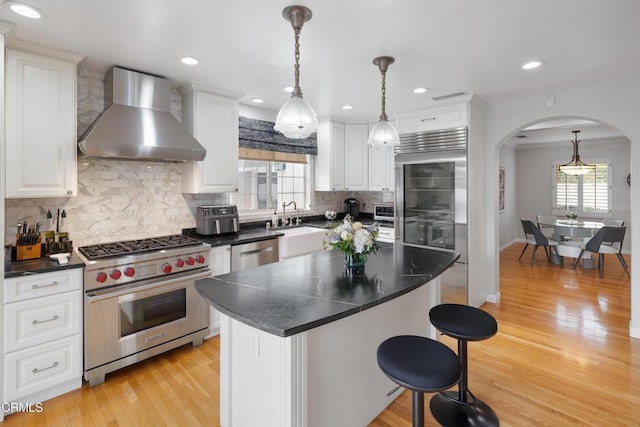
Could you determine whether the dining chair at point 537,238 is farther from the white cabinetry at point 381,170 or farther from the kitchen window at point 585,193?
the white cabinetry at point 381,170

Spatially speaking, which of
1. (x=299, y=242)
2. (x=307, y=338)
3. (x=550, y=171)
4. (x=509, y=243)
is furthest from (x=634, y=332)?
(x=550, y=171)

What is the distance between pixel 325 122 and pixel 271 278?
10.8 ft

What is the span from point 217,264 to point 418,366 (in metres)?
2.26

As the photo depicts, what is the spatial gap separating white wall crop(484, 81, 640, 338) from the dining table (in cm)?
271

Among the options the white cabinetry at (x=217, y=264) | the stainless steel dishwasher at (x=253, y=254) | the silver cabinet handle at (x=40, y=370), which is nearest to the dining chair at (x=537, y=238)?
the stainless steel dishwasher at (x=253, y=254)

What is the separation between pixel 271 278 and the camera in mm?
2066

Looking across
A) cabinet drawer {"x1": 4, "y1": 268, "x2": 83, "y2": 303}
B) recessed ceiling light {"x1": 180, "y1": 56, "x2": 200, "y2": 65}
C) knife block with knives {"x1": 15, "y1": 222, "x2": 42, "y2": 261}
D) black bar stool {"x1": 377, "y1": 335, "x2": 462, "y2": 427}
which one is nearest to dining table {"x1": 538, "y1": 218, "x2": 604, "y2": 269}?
black bar stool {"x1": 377, "y1": 335, "x2": 462, "y2": 427}

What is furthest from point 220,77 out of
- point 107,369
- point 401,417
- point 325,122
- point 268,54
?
point 401,417

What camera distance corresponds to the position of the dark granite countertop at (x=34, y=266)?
217 cm

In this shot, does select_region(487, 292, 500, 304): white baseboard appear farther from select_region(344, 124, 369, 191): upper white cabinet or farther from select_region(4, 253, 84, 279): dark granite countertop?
select_region(4, 253, 84, 279): dark granite countertop

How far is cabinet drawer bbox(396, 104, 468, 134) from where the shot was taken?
3796mm

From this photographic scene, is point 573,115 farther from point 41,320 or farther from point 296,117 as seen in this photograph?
point 41,320

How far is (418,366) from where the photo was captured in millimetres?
1506

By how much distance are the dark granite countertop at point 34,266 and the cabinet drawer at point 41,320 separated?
20 cm
